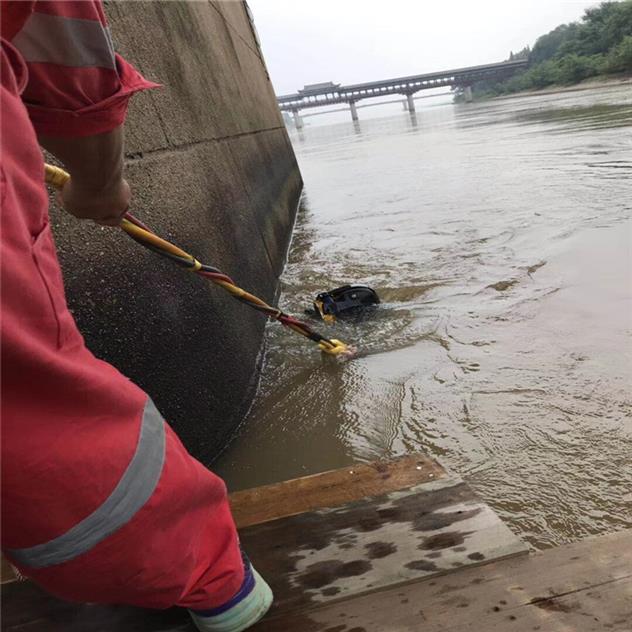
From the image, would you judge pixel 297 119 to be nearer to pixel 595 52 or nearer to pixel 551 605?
pixel 595 52

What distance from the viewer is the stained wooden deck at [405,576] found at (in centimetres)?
123

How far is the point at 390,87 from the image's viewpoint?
292 ft

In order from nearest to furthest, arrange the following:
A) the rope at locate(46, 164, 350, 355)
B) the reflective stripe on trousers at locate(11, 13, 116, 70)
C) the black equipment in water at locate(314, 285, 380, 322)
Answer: the reflective stripe on trousers at locate(11, 13, 116, 70) < the rope at locate(46, 164, 350, 355) < the black equipment in water at locate(314, 285, 380, 322)

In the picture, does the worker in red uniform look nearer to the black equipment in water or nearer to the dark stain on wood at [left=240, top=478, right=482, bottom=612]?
the dark stain on wood at [left=240, top=478, right=482, bottom=612]

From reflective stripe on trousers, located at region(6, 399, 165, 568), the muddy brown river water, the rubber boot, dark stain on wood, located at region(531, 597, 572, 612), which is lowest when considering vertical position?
the muddy brown river water

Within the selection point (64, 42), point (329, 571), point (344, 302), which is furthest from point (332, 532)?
point (344, 302)

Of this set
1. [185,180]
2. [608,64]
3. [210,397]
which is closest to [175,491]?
[210,397]

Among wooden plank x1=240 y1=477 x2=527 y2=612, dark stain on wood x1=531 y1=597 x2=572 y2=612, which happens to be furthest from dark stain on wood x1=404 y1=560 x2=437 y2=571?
dark stain on wood x1=531 y1=597 x2=572 y2=612

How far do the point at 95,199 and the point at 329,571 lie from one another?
1.22 meters

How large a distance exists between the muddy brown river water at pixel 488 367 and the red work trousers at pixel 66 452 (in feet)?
5.33

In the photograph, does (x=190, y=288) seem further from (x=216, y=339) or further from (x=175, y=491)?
(x=175, y=491)

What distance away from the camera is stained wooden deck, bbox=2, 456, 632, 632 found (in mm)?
1226

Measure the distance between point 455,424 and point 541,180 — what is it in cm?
698

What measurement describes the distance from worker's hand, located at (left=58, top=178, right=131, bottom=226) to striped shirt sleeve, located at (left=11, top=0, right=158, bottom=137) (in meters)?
0.28
